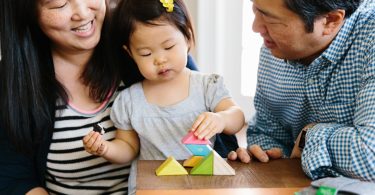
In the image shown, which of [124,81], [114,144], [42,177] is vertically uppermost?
[124,81]

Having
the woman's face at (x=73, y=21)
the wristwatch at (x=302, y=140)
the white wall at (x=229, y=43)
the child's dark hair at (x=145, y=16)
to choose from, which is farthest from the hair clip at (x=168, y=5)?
the white wall at (x=229, y=43)

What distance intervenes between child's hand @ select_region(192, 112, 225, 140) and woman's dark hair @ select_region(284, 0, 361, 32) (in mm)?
298

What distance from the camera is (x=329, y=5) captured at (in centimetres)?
118

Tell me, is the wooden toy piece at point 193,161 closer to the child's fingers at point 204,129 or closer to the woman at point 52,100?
the child's fingers at point 204,129

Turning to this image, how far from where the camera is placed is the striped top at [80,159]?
1.48 metres

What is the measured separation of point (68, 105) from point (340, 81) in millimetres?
729

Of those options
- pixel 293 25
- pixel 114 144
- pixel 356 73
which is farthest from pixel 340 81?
pixel 114 144

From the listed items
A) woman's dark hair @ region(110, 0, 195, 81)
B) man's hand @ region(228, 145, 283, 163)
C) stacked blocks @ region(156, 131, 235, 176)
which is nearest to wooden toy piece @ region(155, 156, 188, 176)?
stacked blocks @ region(156, 131, 235, 176)

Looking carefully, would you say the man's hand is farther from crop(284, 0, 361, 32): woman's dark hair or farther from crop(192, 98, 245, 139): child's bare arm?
crop(284, 0, 361, 32): woman's dark hair

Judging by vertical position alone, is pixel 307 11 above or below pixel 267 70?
above

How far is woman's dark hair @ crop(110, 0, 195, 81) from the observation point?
1.31 metres

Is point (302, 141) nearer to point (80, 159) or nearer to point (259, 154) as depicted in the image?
point (259, 154)

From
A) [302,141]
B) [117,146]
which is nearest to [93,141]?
[117,146]

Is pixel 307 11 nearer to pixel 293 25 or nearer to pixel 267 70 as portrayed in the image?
pixel 293 25
